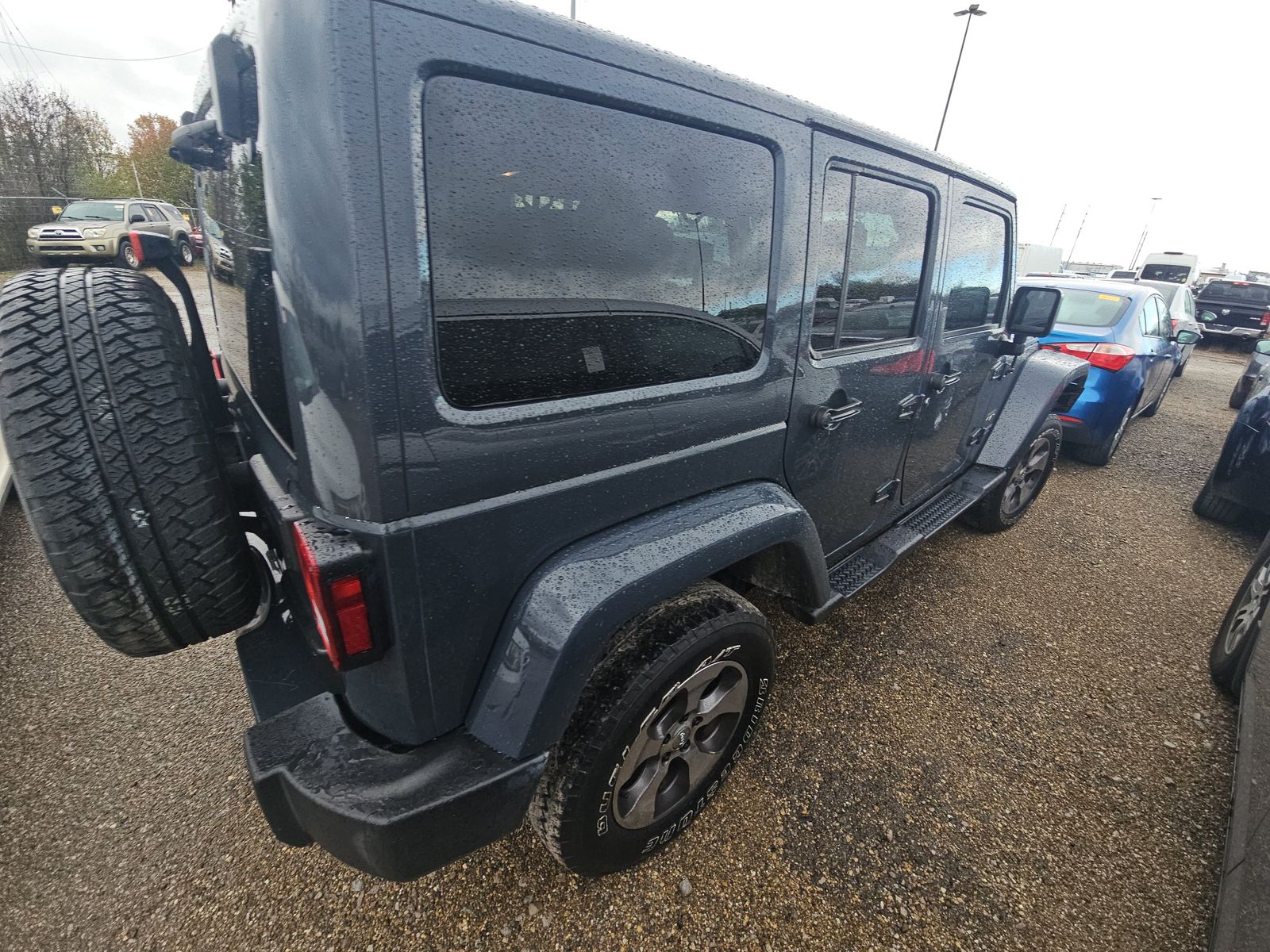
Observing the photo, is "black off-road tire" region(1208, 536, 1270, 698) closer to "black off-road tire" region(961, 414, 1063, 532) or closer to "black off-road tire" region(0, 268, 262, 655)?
"black off-road tire" region(961, 414, 1063, 532)

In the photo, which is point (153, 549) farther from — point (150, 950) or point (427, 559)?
point (150, 950)

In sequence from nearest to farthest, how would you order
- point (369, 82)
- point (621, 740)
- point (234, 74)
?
point (369, 82) < point (234, 74) < point (621, 740)

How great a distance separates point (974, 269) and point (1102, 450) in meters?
3.82

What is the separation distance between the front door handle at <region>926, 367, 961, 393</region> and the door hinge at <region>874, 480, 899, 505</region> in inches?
17.1

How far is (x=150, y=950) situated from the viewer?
1569 millimetres

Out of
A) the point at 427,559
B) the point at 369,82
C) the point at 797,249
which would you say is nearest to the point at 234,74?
the point at 369,82

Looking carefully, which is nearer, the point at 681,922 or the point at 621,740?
the point at 621,740

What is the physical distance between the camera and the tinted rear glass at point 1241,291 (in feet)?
46.9

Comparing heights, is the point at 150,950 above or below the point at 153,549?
below

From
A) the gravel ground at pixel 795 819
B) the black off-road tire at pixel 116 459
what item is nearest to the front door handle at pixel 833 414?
the gravel ground at pixel 795 819

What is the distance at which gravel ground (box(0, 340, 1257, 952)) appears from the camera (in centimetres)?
168

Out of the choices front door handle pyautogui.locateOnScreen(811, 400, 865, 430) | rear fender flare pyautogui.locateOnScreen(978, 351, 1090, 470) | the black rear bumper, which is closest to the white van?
rear fender flare pyautogui.locateOnScreen(978, 351, 1090, 470)

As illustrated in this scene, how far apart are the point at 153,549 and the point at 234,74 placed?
100cm

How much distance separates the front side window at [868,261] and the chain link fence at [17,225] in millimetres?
13534
